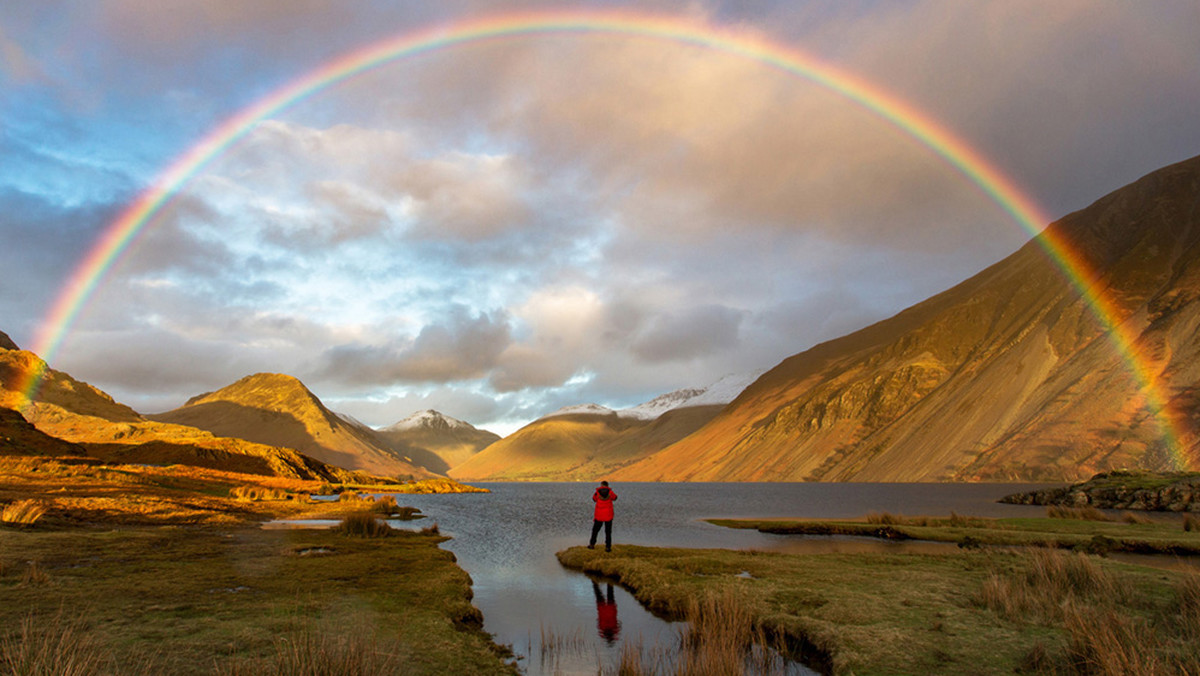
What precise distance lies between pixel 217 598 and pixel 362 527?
19.8 metres

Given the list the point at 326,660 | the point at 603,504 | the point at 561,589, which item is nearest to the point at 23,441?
the point at 603,504

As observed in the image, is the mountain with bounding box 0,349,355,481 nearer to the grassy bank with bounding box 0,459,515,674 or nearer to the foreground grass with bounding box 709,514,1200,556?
the grassy bank with bounding box 0,459,515,674

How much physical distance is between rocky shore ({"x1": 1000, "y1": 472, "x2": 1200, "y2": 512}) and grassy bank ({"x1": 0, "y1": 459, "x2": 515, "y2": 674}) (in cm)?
7105

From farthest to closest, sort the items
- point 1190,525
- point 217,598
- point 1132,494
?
point 1132,494 < point 1190,525 < point 217,598

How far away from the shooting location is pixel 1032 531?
113 ft

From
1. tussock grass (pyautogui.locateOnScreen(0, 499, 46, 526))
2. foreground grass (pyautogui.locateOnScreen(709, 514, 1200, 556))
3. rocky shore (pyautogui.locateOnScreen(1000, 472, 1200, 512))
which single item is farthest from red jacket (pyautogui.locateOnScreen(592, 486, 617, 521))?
rocky shore (pyautogui.locateOnScreen(1000, 472, 1200, 512))

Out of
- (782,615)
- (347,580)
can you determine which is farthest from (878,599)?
(347,580)

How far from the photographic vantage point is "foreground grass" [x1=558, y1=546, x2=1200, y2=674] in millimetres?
11430

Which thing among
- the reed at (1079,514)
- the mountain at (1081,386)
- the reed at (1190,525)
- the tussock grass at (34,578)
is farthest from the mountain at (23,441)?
the mountain at (1081,386)

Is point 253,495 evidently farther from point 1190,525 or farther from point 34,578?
point 1190,525

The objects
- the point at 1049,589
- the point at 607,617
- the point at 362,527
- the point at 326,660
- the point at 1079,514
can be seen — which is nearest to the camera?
the point at 326,660

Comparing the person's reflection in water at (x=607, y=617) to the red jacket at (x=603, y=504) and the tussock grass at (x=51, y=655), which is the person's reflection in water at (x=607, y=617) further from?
the tussock grass at (x=51, y=655)

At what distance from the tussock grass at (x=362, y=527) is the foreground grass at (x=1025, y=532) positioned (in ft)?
89.2

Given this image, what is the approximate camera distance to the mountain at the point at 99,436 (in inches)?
2571
